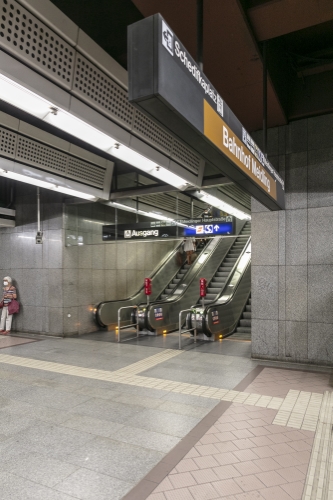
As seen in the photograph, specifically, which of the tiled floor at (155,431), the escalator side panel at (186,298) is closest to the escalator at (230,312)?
the escalator side panel at (186,298)

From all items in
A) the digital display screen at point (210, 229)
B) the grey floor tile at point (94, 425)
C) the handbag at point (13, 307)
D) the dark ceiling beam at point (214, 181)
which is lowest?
the grey floor tile at point (94, 425)

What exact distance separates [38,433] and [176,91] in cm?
345

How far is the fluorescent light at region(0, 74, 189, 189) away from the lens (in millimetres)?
3295

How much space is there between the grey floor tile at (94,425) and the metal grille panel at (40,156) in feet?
13.3

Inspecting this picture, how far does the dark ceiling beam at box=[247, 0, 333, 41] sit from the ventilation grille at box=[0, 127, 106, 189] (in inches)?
152

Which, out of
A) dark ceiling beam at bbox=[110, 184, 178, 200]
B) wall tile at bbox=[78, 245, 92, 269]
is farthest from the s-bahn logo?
wall tile at bbox=[78, 245, 92, 269]

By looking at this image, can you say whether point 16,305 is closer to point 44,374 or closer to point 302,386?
point 44,374

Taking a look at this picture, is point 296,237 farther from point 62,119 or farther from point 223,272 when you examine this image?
point 223,272

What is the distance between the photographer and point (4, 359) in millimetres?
6648

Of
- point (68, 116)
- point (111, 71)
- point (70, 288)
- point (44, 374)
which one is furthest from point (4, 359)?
point (111, 71)

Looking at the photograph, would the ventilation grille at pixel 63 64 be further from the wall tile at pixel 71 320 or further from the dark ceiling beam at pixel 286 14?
the wall tile at pixel 71 320

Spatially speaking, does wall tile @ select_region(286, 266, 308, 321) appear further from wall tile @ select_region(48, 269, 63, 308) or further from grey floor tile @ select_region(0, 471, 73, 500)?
wall tile @ select_region(48, 269, 63, 308)

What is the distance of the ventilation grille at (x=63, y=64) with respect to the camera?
2.99 metres

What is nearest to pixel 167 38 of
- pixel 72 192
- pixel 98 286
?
pixel 72 192
